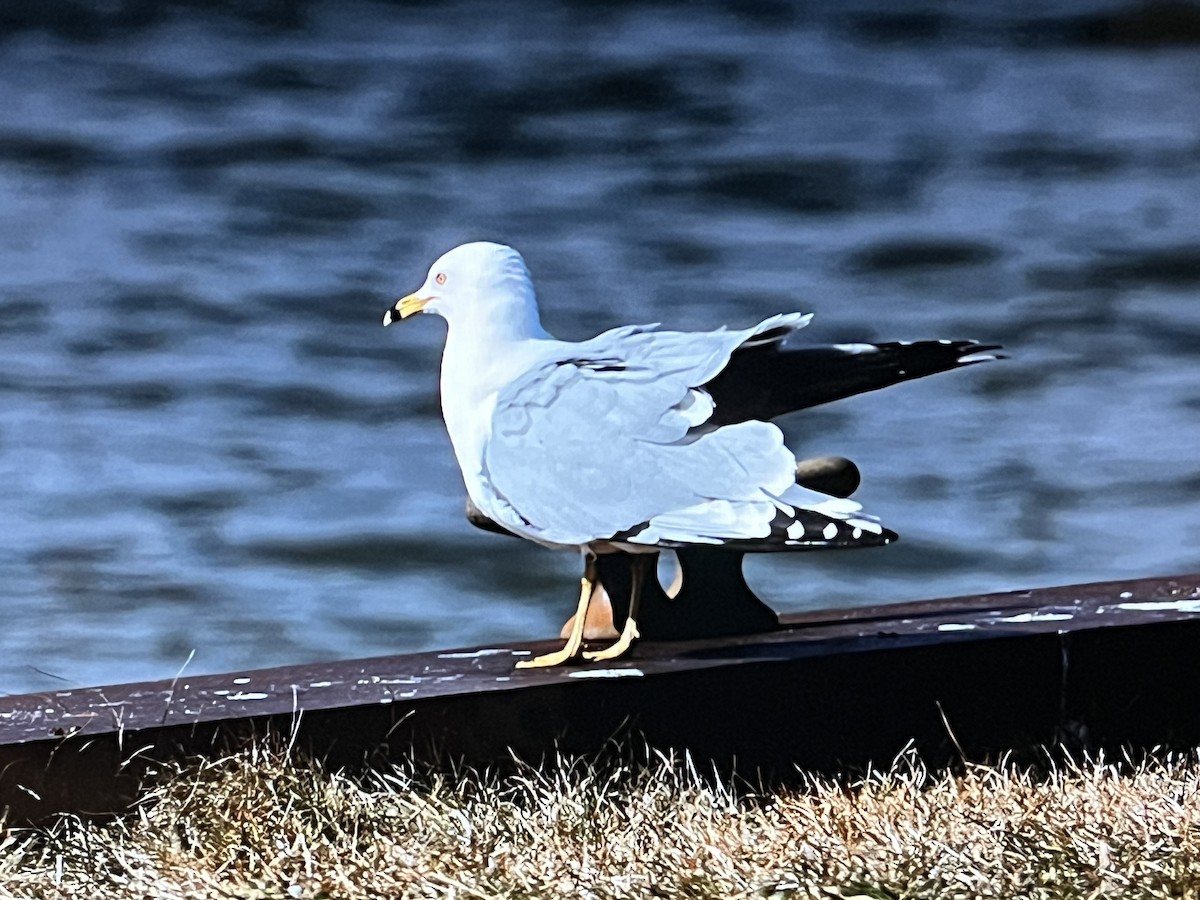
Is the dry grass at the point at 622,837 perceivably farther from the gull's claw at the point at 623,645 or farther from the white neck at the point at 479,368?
the white neck at the point at 479,368

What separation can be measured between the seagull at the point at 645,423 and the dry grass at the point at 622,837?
0.40 metres

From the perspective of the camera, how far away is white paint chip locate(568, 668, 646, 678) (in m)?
3.04

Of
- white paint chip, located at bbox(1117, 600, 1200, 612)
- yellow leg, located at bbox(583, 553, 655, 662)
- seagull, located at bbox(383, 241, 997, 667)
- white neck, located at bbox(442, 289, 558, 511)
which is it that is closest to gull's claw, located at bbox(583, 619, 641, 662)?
yellow leg, located at bbox(583, 553, 655, 662)

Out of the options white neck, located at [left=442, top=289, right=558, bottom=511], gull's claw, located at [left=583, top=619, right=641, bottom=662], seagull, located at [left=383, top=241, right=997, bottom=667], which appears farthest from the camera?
gull's claw, located at [left=583, top=619, right=641, bottom=662]

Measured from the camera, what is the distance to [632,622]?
3105 mm

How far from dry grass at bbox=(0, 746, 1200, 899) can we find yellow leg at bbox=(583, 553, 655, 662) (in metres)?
0.17

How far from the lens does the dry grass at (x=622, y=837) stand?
2.57 meters

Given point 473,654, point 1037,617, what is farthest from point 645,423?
point 1037,617

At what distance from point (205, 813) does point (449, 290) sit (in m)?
0.87

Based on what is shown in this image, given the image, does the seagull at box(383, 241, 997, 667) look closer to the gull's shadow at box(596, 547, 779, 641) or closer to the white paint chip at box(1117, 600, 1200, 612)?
the gull's shadow at box(596, 547, 779, 641)

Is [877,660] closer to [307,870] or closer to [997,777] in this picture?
[997,777]

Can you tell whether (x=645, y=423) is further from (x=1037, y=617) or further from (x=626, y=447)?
(x=1037, y=617)

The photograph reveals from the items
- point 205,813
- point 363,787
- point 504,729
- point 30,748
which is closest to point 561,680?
point 504,729

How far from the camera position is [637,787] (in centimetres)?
303
